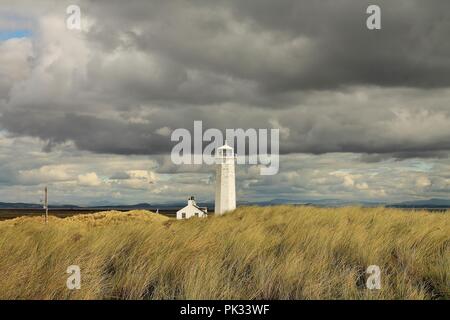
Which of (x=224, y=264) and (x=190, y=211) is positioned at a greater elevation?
(x=224, y=264)

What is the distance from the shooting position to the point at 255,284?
686 centimetres

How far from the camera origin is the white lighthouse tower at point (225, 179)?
34.2 meters

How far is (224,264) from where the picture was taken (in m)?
7.88

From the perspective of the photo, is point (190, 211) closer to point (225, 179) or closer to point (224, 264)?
point (225, 179)

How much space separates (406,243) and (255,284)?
3944mm

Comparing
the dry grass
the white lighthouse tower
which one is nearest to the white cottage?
the white lighthouse tower

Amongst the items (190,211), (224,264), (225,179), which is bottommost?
(190,211)

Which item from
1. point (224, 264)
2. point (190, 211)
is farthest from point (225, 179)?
point (224, 264)

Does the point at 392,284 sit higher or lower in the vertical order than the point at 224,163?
lower

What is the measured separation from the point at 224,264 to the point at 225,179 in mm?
26557
